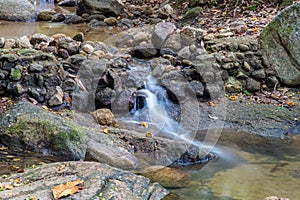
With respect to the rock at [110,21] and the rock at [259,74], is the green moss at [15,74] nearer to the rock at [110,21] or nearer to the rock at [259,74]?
the rock at [259,74]

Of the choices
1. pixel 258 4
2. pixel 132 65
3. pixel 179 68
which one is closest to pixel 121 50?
pixel 132 65

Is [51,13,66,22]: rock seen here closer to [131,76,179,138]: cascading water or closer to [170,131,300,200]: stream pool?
[131,76,179,138]: cascading water

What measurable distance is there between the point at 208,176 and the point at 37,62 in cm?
266

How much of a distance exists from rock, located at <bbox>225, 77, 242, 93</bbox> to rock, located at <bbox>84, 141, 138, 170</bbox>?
2500mm

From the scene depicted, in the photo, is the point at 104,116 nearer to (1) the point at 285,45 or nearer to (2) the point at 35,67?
(2) the point at 35,67

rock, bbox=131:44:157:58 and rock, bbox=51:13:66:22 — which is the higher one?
rock, bbox=51:13:66:22

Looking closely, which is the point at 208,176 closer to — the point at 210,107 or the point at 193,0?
the point at 210,107

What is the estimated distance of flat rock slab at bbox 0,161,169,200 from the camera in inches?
106

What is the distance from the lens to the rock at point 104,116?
15.4 ft

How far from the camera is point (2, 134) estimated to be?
12.6 ft

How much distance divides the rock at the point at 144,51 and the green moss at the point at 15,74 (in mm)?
2075

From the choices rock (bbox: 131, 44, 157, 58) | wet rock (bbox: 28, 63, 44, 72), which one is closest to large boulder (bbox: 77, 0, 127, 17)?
rock (bbox: 131, 44, 157, 58)

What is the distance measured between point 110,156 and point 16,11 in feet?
23.0

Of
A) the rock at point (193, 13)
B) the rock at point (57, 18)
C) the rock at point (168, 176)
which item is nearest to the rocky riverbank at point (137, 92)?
the rock at point (168, 176)
